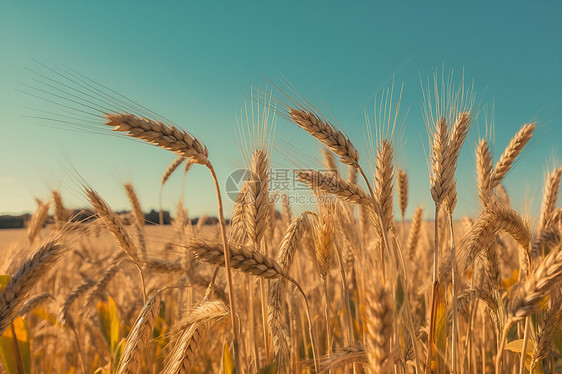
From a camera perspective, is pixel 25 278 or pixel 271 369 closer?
pixel 25 278

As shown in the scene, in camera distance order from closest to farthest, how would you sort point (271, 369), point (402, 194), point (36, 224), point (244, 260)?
point (244, 260), point (271, 369), point (402, 194), point (36, 224)

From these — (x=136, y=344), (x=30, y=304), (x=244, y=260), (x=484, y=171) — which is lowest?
(x=30, y=304)

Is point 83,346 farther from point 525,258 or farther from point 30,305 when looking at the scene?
point 525,258

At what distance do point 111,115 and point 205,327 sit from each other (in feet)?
2.93

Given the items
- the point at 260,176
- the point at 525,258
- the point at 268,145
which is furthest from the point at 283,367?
the point at 525,258

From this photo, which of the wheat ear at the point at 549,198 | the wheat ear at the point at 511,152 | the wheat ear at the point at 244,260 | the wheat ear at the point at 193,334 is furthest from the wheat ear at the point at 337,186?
the wheat ear at the point at 549,198

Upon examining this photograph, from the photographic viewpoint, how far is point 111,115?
115 centimetres

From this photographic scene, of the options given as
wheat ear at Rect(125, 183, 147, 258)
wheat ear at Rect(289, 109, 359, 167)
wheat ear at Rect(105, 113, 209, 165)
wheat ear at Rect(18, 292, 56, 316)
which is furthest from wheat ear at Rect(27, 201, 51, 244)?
wheat ear at Rect(289, 109, 359, 167)

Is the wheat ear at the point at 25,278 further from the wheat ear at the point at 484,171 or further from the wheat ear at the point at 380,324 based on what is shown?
the wheat ear at the point at 484,171

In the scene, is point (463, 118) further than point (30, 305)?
No

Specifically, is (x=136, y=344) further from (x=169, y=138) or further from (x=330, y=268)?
(x=330, y=268)

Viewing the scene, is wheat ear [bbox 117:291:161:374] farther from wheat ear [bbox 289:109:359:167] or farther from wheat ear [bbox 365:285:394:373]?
wheat ear [bbox 289:109:359:167]

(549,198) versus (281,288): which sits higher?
(549,198)

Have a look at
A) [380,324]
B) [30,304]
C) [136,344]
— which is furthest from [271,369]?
[30,304]
